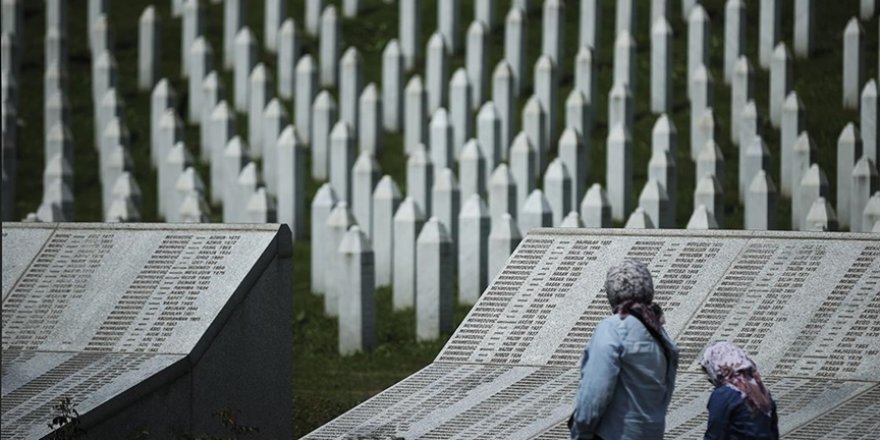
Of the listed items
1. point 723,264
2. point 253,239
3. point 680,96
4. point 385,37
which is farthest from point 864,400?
point 385,37

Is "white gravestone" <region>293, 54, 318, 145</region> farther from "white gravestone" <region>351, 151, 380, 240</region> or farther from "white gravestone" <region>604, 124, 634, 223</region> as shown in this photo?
"white gravestone" <region>604, 124, 634, 223</region>

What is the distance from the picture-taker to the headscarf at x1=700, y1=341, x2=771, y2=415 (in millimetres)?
7656

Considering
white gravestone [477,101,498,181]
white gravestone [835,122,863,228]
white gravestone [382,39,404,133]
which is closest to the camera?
white gravestone [835,122,863,228]

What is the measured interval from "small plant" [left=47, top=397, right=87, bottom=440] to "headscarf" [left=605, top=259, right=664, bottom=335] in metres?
3.34

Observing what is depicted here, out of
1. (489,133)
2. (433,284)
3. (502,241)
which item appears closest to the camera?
(433,284)

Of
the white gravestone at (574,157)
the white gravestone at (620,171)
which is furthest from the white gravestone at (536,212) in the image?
the white gravestone at (620,171)

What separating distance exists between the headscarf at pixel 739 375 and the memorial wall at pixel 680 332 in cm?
144

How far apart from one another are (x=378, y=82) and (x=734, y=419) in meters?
16.6

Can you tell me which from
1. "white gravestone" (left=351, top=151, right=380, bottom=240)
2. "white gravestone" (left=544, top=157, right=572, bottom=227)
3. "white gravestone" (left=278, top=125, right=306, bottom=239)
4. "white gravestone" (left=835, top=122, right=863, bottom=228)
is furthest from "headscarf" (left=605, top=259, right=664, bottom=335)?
"white gravestone" (left=278, top=125, right=306, bottom=239)

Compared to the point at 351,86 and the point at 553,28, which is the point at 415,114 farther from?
the point at 553,28

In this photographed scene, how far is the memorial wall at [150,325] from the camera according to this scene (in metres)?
10.6

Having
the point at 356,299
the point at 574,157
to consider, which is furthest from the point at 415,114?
the point at 356,299

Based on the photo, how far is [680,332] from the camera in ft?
33.6

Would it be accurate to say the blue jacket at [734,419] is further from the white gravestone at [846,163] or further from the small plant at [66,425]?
the white gravestone at [846,163]
